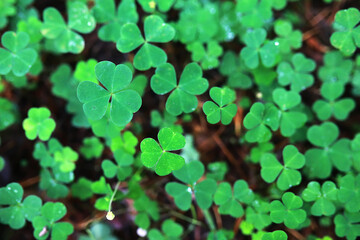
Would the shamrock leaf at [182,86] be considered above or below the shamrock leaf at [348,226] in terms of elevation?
above

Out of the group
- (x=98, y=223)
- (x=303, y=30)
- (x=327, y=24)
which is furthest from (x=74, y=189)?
(x=327, y=24)

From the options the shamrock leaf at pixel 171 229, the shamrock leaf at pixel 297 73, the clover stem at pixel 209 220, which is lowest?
the clover stem at pixel 209 220

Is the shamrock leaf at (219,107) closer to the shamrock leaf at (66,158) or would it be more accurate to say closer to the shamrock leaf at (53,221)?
the shamrock leaf at (66,158)

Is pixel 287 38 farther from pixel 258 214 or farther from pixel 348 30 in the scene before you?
pixel 258 214

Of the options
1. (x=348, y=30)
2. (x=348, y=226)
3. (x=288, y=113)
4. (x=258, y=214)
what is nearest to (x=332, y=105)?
(x=288, y=113)

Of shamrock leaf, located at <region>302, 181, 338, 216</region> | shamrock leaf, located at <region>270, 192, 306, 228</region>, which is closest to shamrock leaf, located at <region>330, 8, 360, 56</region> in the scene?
shamrock leaf, located at <region>302, 181, 338, 216</region>

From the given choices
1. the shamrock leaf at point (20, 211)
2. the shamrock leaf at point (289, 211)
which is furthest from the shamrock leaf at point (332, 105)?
the shamrock leaf at point (20, 211)
